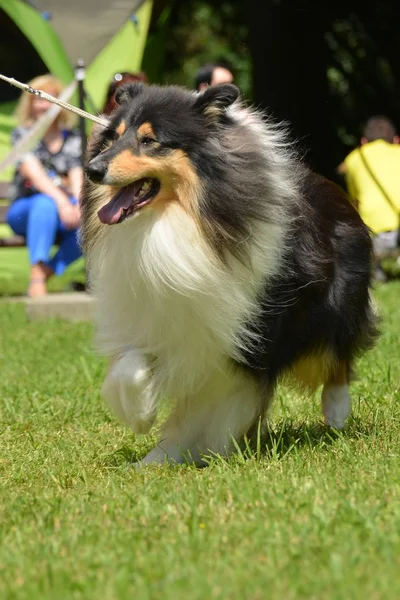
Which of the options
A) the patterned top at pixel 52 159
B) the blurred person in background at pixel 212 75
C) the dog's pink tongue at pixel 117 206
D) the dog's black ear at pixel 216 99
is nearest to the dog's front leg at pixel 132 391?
the dog's pink tongue at pixel 117 206

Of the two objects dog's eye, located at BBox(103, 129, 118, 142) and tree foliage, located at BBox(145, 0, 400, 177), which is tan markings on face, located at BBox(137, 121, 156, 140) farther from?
tree foliage, located at BBox(145, 0, 400, 177)

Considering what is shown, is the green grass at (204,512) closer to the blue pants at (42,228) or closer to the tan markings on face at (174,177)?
the tan markings on face at (174,177)

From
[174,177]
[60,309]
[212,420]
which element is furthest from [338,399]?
[60,309]

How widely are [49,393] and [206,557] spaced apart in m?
3.31

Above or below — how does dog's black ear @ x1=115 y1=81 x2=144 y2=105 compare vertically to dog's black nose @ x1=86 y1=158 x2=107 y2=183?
above

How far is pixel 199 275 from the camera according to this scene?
13.3 ft

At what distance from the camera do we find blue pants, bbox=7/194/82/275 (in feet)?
32.3

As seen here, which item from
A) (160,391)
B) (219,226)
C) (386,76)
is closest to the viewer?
(219,226)

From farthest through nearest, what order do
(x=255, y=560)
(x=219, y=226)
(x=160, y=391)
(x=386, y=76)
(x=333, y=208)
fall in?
(x=386, y=76)
(x=333, y=208)
(x=160, y=391)
(x=219, y=226)
(x=255, y=560)

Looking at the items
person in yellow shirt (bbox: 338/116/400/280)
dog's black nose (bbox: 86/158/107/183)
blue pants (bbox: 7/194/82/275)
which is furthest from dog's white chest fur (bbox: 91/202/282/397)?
person in yellow shirt (bbox: 338/116/400/280)

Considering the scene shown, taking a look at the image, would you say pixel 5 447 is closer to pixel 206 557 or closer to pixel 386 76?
pixel 206 557

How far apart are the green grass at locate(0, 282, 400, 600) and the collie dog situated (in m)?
0.29

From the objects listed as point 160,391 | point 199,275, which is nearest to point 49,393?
point 160,391

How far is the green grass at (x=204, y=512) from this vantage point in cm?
274
